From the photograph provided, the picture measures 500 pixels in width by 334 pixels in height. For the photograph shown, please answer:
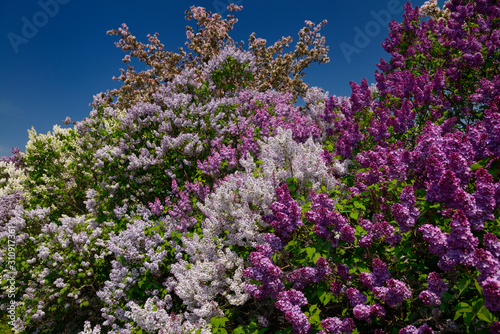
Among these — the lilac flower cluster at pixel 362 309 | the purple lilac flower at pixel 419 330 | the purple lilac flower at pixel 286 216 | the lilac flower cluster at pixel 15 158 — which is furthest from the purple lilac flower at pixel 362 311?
the lilac flower cluster at pixel 15 158

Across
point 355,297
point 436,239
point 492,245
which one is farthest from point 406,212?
point 355,297

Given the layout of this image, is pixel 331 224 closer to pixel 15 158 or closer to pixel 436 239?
pixel 436 239

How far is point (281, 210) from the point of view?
3490 mm

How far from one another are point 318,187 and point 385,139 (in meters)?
1.75

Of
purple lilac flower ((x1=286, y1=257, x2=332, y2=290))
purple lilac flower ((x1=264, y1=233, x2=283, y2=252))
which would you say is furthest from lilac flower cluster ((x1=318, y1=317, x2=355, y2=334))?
purple lilac flower ((x1=264, y1=233, x2=283, y2=252))

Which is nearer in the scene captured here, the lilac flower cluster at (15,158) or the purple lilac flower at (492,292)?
the purple lilac flower at (492,292)

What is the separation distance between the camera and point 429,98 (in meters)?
5.01

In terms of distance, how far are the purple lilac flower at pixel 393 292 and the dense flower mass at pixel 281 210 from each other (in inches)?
0.6

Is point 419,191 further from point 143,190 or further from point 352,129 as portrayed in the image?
point 143,190

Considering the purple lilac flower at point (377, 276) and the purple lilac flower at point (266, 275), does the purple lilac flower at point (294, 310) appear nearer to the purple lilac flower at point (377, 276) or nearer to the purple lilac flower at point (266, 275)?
the purple lilac flower at point (266, 275)

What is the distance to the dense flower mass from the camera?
2771mm

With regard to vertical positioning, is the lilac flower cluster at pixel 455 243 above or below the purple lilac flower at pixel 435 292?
above

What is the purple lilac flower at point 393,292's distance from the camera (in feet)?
8.38


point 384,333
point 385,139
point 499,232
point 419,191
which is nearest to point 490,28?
point 385,139
